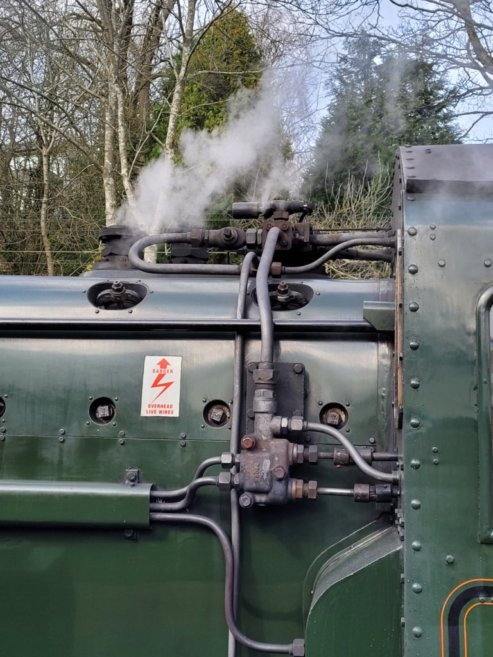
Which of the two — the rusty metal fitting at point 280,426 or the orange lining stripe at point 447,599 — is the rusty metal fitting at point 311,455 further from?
the orange lining stripe at point 447,599

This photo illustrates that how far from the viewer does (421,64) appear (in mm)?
5027

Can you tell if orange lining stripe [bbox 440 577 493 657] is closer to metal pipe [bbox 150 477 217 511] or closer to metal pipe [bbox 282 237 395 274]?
metal pipe [bbox 150 477 217 511]

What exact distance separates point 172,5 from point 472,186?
9281 mm

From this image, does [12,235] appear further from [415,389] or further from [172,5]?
[415,389]

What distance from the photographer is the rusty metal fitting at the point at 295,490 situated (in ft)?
7.62

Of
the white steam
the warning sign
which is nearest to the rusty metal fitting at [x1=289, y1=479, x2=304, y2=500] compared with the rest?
the warning sign

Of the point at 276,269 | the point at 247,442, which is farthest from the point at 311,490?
the point at 276,269

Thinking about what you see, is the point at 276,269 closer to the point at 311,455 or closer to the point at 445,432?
the point at 311,455

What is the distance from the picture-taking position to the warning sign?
264 cm

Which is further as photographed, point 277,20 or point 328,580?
point 277,20

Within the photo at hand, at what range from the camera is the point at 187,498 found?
248 centimetres

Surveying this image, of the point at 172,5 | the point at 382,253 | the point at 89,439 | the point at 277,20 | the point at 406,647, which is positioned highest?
the point at 172,5

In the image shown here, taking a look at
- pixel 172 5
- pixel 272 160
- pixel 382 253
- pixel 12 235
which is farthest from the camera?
pixel 12 235

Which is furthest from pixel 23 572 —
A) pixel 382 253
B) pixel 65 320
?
pixel 382 253
